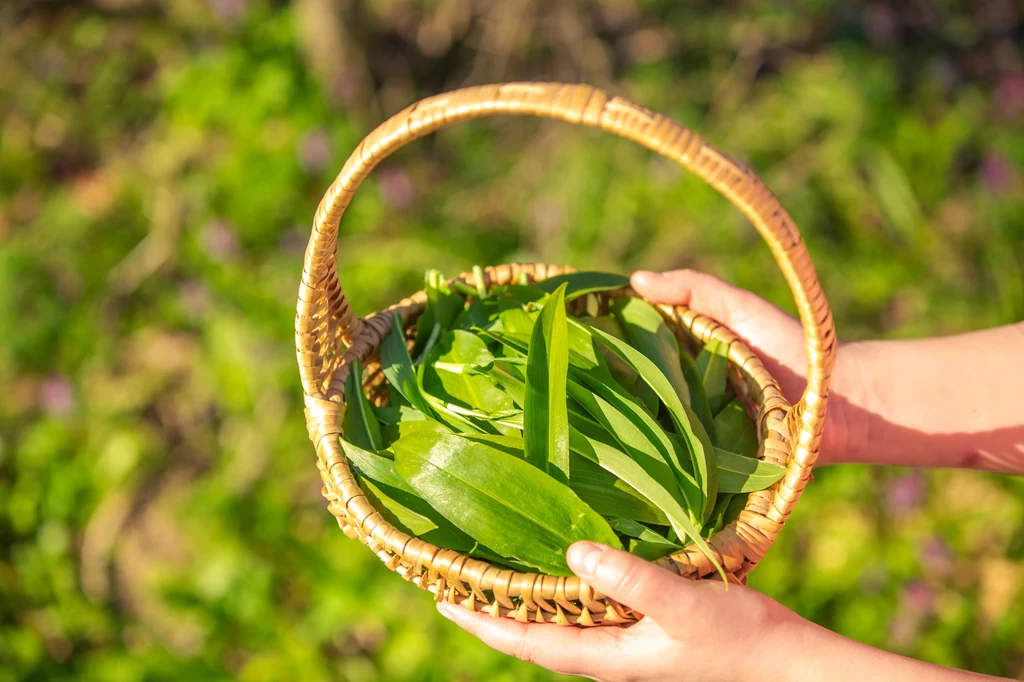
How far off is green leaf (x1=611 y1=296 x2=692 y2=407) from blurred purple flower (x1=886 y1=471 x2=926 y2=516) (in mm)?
1069

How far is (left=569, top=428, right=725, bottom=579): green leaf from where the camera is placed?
1.13 meters

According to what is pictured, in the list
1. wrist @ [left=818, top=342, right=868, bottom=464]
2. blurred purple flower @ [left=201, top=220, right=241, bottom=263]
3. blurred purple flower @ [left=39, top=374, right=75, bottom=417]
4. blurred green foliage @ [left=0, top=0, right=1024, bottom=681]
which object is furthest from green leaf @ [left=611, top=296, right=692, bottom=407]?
blurred purple flower @ [left=39, top=374, right=75, bottom=417]

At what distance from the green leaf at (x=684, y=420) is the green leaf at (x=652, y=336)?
0.05m

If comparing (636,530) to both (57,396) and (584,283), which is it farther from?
(57,396)

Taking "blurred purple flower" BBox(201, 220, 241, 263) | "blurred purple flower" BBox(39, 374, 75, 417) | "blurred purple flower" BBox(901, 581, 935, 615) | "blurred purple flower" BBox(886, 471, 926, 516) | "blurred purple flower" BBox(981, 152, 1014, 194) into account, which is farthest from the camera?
"blurred purple flower" BBox(981, 152, 1014, 194)

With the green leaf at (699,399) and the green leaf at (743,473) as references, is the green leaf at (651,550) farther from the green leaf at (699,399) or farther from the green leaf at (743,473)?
the green leaf at (699,399)

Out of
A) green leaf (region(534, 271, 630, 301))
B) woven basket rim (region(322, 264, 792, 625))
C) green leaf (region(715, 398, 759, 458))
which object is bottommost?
woven basket rim (region(322, 264, 792, 625))

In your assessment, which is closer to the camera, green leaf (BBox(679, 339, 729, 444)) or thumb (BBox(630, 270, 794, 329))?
green leaf (BBox(679, 339, 729, 444))

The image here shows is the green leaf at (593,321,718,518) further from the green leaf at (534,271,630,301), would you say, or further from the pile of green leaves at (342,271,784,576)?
the green leaf at (534,271,630,301)

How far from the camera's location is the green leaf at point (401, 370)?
1343mm

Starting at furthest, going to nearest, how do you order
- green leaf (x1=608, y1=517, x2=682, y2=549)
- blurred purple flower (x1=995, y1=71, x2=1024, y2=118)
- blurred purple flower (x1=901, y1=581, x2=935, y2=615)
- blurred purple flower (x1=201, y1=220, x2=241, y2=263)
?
blurred purple flower (x1=995, y1=71, x2=1024, y2=118) → blurred purple flower (x1=201, y1=220, x2=241, y2=263) → blurred purple flower (x1=901, y1=581, x2=935, y2=615) → green leaf (x1=608, y1=517, x2=682, y2=549)

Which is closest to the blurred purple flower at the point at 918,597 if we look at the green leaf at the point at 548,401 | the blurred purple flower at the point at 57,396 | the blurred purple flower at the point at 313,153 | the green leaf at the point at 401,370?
the green leaf at the point at 548,401

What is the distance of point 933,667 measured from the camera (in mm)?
1151

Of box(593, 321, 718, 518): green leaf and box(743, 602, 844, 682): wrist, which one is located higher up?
box(593, 321, 718, 518): green leaf
